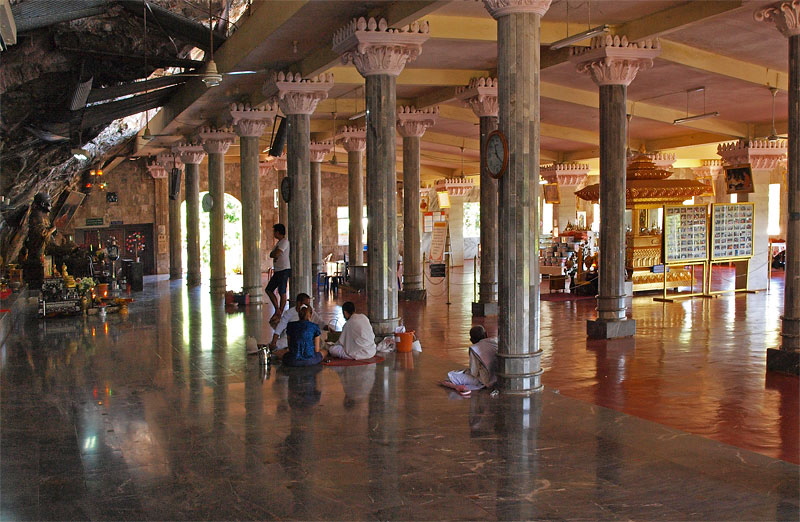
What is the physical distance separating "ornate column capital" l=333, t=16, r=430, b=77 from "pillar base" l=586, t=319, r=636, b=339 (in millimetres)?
4959

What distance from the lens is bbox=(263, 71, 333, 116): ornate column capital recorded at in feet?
41.9

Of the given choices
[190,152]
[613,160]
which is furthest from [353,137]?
[613,160]

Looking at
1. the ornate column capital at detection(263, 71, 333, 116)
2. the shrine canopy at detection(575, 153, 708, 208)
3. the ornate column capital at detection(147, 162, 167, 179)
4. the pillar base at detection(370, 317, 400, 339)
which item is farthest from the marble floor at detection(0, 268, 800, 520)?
the ornate column capital at detection(147, 162, 167, 179)

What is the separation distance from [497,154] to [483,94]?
6445 millimetres

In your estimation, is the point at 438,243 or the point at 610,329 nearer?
the point at 610,329

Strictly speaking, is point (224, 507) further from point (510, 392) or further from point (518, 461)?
point (510, 392)

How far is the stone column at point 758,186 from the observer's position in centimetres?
1881

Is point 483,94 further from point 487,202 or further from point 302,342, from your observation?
point 302,342

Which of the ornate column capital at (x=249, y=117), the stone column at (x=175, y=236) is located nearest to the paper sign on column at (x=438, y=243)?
the ornate column capital at (x=249, y=117)

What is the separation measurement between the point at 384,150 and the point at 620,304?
4465 millimetres

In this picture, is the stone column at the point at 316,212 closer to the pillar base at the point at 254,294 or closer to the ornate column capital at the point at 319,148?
the ornate column capital at the point at 319,148

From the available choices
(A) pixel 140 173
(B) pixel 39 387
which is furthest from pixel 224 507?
(A) pixel 140 173

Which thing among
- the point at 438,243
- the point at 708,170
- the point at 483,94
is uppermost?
the point at 483,94

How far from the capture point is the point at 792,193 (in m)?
8.73
